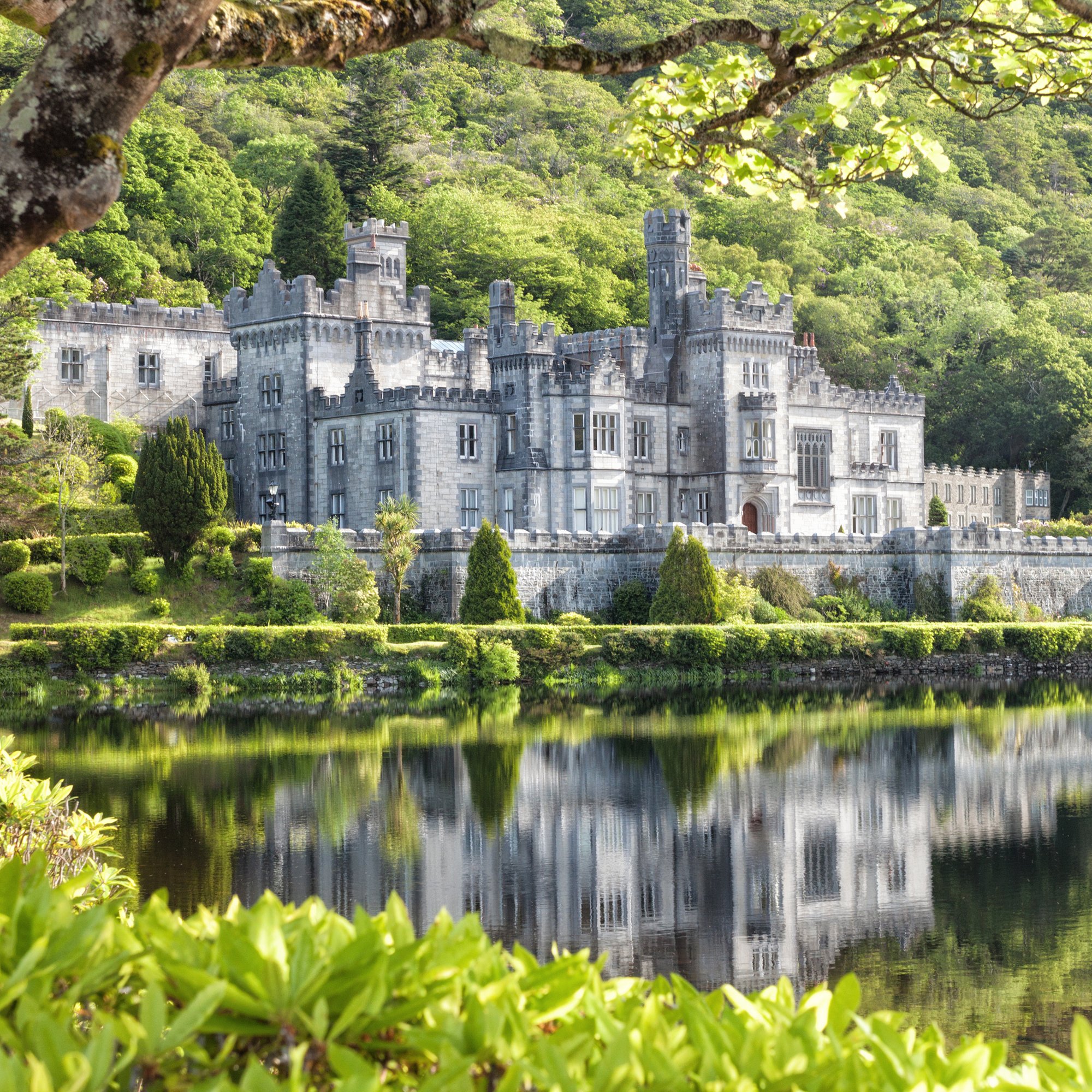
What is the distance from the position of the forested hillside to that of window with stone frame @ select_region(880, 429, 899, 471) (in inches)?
572

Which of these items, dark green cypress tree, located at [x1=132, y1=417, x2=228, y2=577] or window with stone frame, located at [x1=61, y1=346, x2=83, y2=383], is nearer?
dark green cypress tree, located at [x1=132, y1=417, x2=228, y2=577]

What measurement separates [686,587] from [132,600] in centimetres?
1423

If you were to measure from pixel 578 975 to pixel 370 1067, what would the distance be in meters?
0.93

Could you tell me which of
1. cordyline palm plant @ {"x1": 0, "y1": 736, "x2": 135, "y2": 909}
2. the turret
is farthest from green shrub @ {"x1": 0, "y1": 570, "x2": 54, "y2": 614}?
cordyline palm plant @ {"x1": 0, "y1": 736, "x2": 135, "y2": 909}

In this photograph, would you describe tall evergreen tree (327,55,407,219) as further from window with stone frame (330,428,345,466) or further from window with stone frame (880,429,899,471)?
window with stone frame (880,429,899,471)

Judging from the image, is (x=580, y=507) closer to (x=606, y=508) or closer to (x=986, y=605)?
(x=606, y=508)

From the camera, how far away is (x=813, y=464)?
2188 inches

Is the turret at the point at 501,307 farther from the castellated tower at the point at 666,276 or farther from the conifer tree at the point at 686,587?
→ the conifer tree at the point at 686,587

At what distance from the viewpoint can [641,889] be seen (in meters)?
17.1

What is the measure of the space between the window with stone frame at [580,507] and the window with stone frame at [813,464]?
8.59 m

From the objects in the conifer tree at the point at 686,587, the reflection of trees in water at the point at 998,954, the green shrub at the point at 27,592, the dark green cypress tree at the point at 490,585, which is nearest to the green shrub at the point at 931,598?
the conifer tree at the point at 686,587

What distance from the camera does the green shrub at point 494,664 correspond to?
127ft

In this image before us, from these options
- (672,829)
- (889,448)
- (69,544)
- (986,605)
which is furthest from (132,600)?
(889,448)

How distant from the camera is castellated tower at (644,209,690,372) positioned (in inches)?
2135
